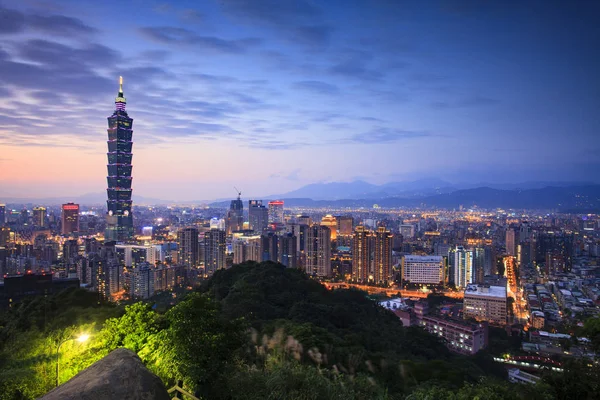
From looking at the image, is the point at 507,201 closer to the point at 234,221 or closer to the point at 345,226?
the point at 345,226

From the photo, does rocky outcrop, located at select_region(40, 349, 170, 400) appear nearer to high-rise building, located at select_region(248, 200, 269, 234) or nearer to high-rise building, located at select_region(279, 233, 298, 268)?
high-rise building, located at select_region(279, 233, 298, 268)

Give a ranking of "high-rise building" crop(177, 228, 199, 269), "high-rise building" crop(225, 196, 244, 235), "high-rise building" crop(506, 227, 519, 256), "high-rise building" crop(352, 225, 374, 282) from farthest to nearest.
Answer: "high-rise building" crop(225, 196, 244, 235) < "high-rise building" crop(506, 227, 519, 256) < "high-rise building" crop(177, 228, 199, 269) < "high-rise building" crop(352, 225, 374, 282)

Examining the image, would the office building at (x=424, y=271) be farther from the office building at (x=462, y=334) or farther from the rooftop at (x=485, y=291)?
the office building at (x=462, y=334)

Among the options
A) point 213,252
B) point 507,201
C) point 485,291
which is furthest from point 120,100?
point 507,201

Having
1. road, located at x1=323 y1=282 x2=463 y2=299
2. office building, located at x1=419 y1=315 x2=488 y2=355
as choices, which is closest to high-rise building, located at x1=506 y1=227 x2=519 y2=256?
road, located at x1=323 y1=282 x2=463 y2=299

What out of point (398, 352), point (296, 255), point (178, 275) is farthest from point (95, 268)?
point (398, 352)

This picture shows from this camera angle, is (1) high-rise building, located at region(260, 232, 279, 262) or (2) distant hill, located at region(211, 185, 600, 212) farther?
(2) distant hill, located at region(211, 185, 600, 212)
